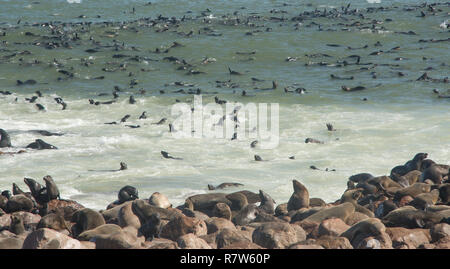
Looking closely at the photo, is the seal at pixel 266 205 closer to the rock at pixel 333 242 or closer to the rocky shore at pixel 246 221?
the rocky shore at pixel 246 221

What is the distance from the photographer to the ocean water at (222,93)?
14836mm

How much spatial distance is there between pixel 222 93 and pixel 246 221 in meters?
14.0

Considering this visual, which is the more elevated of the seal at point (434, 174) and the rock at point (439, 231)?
the rock at point (439, 231)

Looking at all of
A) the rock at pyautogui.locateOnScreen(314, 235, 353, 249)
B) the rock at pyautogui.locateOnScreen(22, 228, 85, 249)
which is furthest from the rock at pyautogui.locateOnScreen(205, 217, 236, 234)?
the rock at pyautogui.locateOnScreen(22, 228, 85, 249)

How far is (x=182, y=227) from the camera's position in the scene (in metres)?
9.21

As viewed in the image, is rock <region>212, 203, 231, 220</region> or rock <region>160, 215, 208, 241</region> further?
rock <region>212, 203, 231, 220</region>

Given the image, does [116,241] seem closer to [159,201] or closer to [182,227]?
[182,227]

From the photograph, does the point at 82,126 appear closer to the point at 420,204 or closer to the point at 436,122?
the point at 436,122

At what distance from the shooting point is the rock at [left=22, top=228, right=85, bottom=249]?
7.93 m

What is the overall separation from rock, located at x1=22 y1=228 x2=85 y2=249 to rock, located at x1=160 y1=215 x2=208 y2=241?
1.47 metres

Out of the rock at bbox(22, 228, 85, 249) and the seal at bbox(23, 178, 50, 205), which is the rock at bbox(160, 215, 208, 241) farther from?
the seal at bbox(23, 178, 50, 205)

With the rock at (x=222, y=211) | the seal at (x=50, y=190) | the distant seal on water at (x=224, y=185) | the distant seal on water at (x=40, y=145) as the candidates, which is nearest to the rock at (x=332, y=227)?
the rock at (x=222, y=211)

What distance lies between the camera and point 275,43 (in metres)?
32.8

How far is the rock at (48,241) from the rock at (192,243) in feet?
3.79
